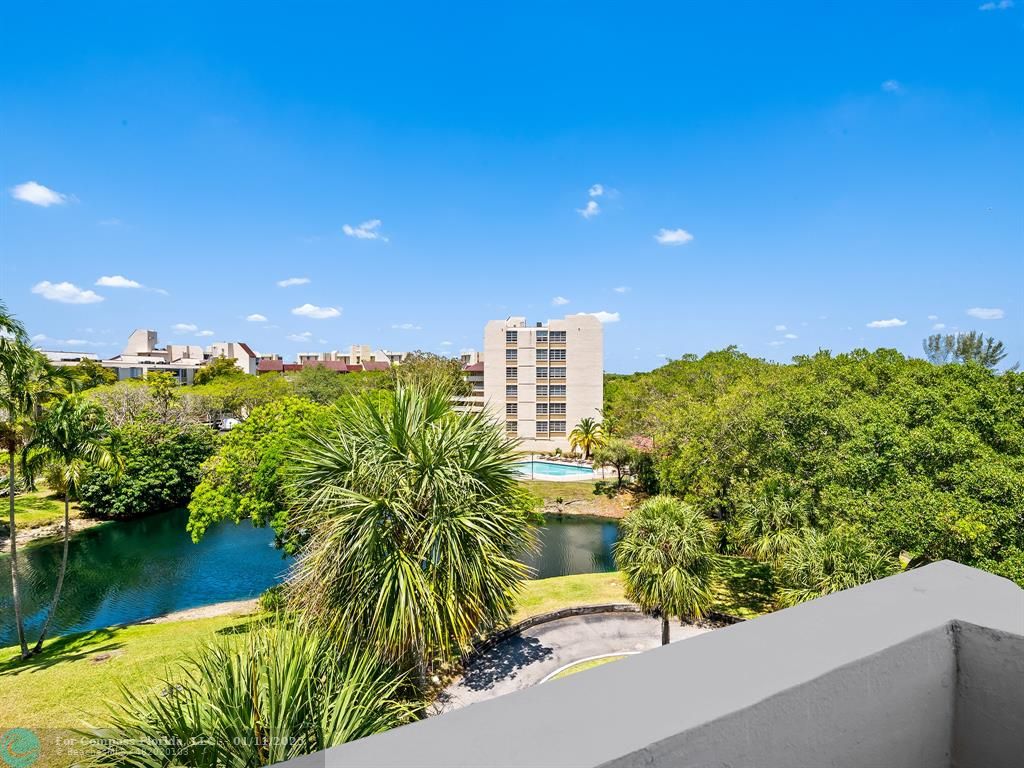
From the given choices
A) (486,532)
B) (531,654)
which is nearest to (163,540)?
(531,654)

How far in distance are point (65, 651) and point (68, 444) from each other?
5465 millimetres

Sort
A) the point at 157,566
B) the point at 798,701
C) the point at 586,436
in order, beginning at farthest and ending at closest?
the point at 586,436
the point at 157,566
the point at 798,701

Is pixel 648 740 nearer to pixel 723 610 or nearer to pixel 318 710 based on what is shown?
pixel 318 710

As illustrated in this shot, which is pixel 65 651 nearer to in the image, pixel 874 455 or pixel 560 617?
pixel 560 617

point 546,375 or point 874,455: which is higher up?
point 546,375

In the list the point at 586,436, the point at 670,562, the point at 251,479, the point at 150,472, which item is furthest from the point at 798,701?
the point at 586,436

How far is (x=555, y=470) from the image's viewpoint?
126 feet

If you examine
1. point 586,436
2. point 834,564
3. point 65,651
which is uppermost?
point 586,436

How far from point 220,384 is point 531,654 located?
4729cm

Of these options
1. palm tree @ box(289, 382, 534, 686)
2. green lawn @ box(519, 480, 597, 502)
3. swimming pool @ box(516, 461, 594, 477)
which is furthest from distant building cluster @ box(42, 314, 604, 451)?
palm tree @ box(289, 382, 534, 686)

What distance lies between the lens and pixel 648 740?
93 cm

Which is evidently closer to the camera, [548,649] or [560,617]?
[548,649]

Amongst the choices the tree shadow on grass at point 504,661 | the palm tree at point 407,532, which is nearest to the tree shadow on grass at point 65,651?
the palm tree at point 407,532

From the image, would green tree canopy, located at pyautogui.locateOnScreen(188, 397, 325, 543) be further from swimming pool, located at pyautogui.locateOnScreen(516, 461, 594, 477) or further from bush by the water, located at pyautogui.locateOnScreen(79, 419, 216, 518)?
swimming pool, located at pyautogui.locateOnScreen(516, 461, 594, 477)
